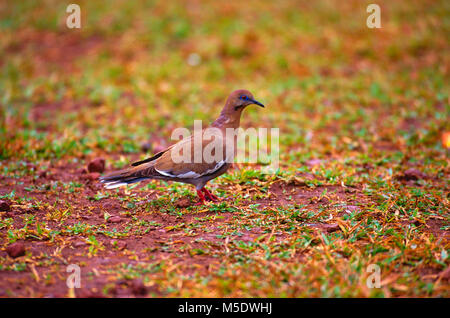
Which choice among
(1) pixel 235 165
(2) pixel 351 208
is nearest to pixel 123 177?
(1) pixel 235 165

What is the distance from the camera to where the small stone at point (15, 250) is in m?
3.72

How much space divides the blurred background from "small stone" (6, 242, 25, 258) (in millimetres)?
2526

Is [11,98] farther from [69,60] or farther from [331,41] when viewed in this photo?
[331,41]

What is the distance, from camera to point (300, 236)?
4.08 m

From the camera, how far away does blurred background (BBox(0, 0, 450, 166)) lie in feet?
22.9

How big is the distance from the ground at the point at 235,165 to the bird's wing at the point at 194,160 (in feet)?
1.22

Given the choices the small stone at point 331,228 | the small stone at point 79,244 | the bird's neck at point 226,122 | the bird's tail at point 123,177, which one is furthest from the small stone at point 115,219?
the small stone at point 331,228

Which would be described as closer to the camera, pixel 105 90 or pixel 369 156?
pixel 369 156

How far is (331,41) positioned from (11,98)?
655 cm

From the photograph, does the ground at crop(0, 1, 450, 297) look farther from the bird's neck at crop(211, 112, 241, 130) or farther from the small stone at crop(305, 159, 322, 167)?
the bird's neck at crop(211, 112, 241, 130)

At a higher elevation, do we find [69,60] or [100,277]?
[69,60]

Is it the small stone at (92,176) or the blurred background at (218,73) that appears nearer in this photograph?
the small stone at (92,176)

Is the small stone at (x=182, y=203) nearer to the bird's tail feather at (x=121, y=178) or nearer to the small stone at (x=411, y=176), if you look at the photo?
the bird's tail feather at (x=121, y=178)
